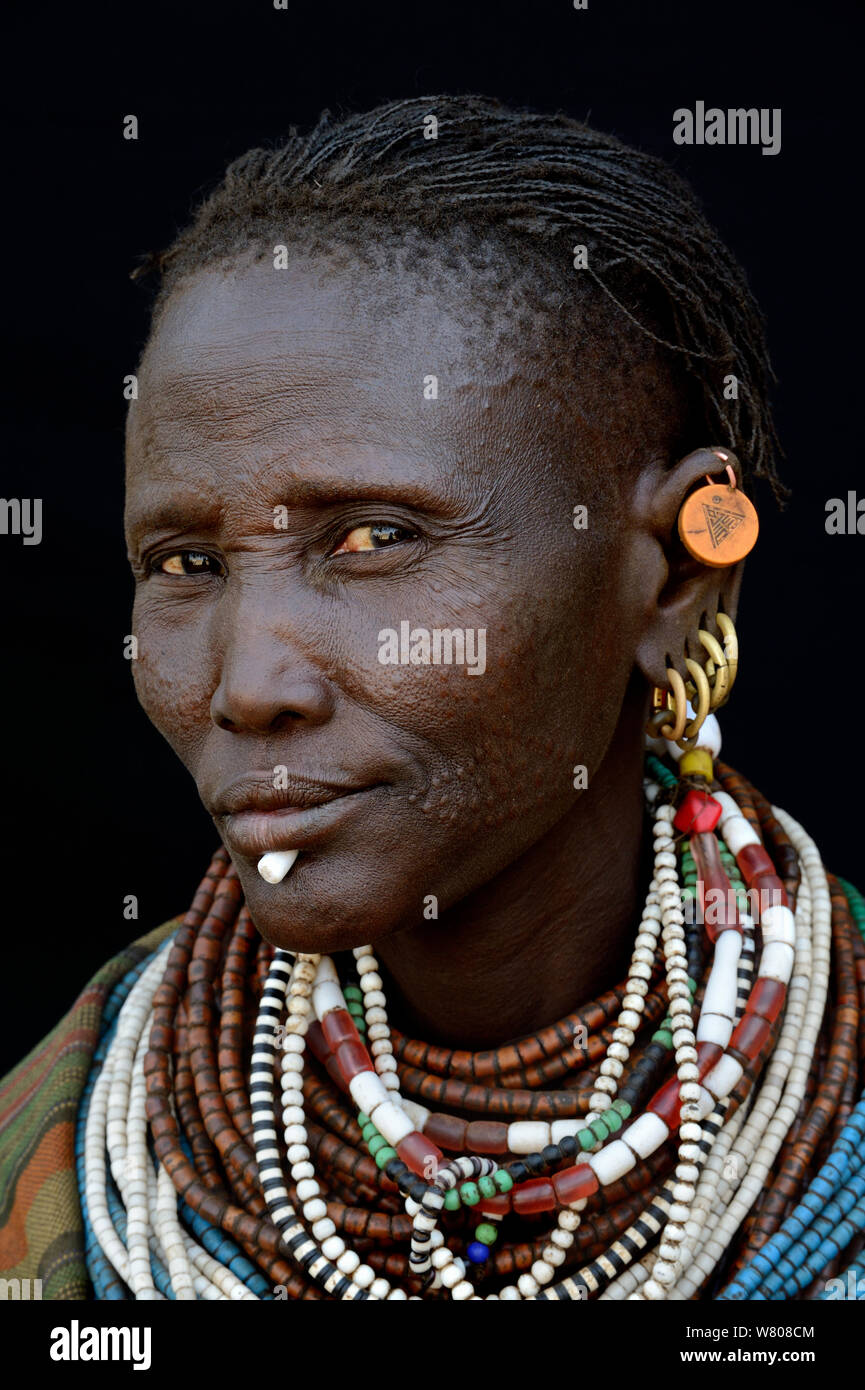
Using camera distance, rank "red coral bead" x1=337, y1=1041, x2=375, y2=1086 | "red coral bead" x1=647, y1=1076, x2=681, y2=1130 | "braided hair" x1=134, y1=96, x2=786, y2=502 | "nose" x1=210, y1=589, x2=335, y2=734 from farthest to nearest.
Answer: "red coral bead" x1=337, y1=1041, x2=375, y2=1086 < "red coral bead" x1=647, y1=1076, x2=681, y2=1130 < "braided hair" x1=134, y1=96, x2=786, y2=502 < "nose" x1=210, y1=589, x2=335, y2=734

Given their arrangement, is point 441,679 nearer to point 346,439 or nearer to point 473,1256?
point 346,439

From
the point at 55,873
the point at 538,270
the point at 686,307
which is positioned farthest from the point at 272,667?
the point at 55,873

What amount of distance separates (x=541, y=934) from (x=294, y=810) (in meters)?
0.64

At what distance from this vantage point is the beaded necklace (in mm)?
2605

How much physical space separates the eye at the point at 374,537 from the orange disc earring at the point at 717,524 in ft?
1.67

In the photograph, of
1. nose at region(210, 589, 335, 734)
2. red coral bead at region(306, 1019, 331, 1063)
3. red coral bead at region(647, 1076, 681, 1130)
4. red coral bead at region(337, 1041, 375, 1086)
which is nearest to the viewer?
nose at region(210, 589, 335, 734)

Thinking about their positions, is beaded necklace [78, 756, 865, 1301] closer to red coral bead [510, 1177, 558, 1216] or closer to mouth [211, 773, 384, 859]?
red coral bead [510, 1177, 558, 1216]

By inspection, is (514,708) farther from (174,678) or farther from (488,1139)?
(488,1139)

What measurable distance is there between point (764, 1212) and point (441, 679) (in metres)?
1.11

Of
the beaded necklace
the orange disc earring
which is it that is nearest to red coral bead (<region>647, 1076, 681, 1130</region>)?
the beaded necklace

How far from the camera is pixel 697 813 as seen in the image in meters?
2.92

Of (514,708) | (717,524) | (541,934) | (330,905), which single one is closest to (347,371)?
(514,708)

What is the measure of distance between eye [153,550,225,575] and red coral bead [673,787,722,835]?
1007mm

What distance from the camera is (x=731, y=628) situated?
2.73 metres
